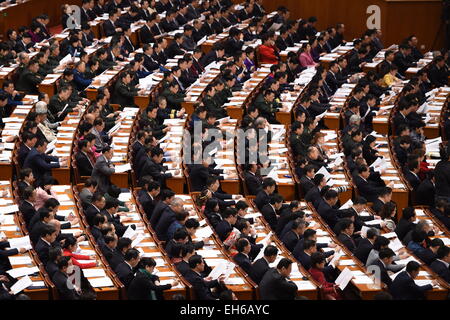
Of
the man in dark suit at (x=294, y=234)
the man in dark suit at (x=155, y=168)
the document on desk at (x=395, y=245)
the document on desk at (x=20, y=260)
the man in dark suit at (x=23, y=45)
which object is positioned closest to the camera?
the document on desk at (x=20, y=260)

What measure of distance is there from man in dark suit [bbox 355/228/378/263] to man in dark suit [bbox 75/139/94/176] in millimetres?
4096

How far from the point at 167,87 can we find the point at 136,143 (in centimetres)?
280

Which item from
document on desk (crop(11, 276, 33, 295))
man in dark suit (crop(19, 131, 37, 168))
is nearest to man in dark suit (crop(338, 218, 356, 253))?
document on desk (crop(11, 276, 33, 295))

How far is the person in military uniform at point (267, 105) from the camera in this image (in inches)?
628

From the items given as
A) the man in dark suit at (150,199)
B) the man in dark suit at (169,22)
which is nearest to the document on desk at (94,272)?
the man in dark suit at (150,199)

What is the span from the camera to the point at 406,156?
14320mm

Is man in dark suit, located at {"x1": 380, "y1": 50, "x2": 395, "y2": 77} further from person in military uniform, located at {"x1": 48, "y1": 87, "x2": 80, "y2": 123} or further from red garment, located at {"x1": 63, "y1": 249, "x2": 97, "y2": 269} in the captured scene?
red garment, located at {"x1": 63, "y1": 249, "x2": 97, "y2": 269}

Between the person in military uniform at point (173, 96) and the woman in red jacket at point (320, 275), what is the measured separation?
21.0ft

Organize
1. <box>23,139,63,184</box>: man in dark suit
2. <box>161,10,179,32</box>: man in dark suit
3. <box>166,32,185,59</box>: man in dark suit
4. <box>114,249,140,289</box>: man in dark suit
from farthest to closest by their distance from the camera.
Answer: <box>161,10,179,32</box>: man in dark suit
<box>166,32,185,59</box>: man in dark suit
<box>23,139,63,184</box>: man in dark suit
<box>114,249,140,289</box>: man in dark suit

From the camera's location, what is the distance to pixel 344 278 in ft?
32.2

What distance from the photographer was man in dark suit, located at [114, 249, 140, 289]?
9688 mm

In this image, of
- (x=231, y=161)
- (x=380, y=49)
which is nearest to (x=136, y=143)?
(x=231, y=161)

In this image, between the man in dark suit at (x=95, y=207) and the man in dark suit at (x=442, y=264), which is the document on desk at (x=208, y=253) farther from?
the man in dark suit at (x=442, y=264)
